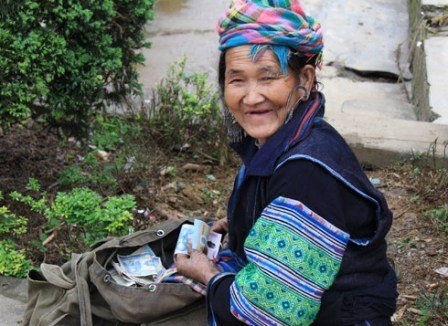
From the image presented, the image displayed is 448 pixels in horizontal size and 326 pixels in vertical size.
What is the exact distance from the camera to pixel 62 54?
3836 mm

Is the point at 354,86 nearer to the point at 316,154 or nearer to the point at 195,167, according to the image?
the point at 195,167

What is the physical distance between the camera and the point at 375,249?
2418 millimetres

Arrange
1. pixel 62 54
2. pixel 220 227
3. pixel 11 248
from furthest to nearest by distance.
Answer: pixel 62 54
pixel 11 248
pixel 220 227

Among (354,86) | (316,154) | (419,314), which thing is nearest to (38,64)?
(316,154)

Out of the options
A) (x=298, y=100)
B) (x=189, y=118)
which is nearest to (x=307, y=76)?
(x=298, y=100)

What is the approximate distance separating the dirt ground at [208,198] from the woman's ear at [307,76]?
129cm

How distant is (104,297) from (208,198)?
6.19 ft

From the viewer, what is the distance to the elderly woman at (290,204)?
2199 mm

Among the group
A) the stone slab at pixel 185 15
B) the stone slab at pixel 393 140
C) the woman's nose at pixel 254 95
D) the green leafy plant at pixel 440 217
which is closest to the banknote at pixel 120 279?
the woman's nose at pixel 254 95

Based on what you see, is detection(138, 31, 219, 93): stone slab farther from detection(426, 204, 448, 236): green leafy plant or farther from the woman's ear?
the woman's ear

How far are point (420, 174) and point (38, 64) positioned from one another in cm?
241

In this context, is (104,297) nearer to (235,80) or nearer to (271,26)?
(235,80)

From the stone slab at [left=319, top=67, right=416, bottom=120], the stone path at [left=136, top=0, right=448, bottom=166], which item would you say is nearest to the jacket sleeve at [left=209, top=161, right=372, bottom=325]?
the stone path at [left=136, top=0, right=448, bottom=166]

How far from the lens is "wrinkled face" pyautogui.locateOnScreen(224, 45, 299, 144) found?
7.83 ft
